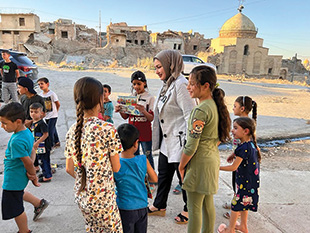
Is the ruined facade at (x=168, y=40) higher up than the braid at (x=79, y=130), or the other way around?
the ruined facade at (x=168, y=40)

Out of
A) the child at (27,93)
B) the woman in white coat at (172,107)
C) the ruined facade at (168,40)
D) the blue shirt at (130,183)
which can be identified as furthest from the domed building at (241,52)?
the blue shirt at (130,183)

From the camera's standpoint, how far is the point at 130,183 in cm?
181

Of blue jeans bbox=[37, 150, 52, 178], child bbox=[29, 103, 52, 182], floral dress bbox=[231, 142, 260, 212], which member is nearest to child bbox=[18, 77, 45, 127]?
child bbox=[29, 103, 52, 182]

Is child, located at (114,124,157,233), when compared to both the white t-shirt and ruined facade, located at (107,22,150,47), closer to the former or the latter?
the white t-shirt

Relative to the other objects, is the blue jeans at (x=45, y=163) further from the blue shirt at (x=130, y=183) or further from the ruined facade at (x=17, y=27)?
Answer: the ruined facade at (x=17, y=27)

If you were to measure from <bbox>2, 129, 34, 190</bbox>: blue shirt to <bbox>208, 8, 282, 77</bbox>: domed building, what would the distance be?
39.0m

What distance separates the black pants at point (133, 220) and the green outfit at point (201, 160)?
1.50 ft

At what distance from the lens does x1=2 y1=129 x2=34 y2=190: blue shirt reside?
2.12 meters

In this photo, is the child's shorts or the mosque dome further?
the mosque dome

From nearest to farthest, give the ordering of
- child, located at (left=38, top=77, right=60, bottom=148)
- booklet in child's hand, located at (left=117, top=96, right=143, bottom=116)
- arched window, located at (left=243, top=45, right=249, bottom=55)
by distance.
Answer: booklet in child's hand, located at (left=117, top=96, right=143, bottom=116)
child, located at (left=38, top=77, right=60, bottom=148)
arched window, located at (left=243, top=45, right=249, bottom=55)

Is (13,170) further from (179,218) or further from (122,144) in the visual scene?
(179,218)

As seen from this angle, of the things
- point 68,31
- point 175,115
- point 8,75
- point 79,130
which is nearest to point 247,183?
point 175,115

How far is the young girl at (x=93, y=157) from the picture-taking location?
1574 mm

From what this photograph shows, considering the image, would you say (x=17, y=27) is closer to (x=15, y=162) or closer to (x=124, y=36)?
(x=124, y=36)
